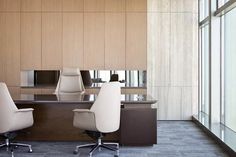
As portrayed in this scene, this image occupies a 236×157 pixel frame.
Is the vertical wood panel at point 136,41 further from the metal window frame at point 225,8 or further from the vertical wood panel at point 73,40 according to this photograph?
the metal window frame at point 225,8

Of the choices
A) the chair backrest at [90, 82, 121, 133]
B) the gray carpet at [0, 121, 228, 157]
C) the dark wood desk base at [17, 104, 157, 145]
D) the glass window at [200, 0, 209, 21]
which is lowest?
the gray carpet at [0, 121, 228, 157]

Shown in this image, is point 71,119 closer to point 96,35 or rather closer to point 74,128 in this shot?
point 74,128

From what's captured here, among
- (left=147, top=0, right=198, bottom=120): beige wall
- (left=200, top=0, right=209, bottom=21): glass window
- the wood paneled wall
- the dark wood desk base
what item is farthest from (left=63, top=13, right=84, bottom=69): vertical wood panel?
(left=200, top=0, right=209, bottom=21): glass window

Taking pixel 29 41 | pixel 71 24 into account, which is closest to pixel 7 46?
pixel 29 41

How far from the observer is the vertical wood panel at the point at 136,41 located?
7.89 meters

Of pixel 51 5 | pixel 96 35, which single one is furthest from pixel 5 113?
pixel 51 5

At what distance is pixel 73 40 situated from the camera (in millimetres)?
7969

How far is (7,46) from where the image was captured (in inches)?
314

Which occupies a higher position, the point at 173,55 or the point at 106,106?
the point at 173,55

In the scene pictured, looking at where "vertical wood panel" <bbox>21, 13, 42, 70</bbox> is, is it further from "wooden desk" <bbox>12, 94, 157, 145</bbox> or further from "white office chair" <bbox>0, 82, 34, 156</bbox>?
"white office chair" <bbox>0, 82, 34, 156</bbox>

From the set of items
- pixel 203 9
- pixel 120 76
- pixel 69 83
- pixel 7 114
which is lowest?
pixel 7 114

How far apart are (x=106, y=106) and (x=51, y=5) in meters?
4.46

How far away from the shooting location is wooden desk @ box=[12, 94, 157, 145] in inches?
193

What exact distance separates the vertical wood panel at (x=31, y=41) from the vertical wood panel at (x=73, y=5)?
694mm
